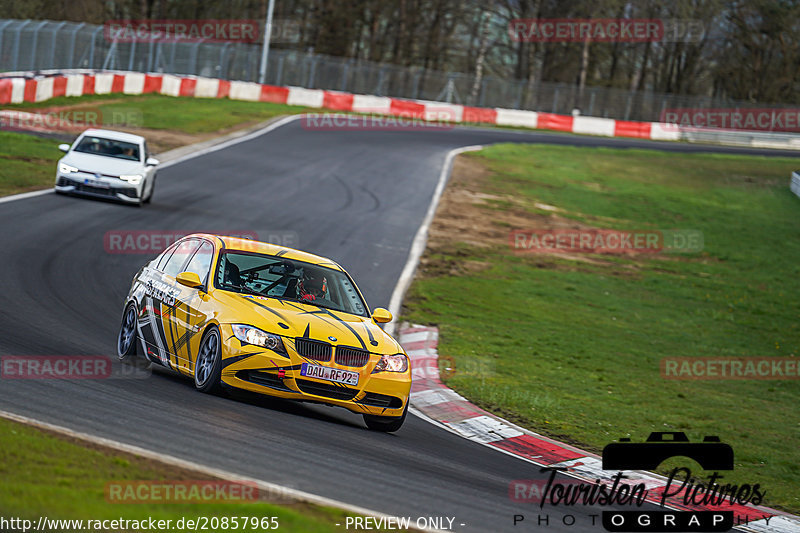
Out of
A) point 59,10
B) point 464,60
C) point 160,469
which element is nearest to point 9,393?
point 160,469

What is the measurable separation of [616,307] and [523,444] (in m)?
11.0

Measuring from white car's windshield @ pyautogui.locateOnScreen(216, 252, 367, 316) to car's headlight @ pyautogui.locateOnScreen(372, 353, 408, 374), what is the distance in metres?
0.85

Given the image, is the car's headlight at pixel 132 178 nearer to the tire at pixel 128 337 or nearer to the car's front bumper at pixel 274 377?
the tire at pixel 128 337

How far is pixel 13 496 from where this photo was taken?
16.7 ft

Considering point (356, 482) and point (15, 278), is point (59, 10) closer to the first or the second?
point (15, 278)

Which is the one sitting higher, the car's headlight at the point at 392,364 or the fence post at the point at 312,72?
the fence post at the point at 312,72

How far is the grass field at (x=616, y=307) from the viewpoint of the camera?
12146mm

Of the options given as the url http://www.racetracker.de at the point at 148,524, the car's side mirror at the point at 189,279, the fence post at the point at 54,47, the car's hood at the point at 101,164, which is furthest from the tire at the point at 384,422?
the fence post at the point at 54,47

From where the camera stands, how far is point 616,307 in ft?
67.1

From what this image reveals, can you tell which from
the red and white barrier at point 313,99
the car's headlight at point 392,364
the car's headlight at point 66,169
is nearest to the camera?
the car's headlight at point 392,364

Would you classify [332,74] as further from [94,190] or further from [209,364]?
[209,364]

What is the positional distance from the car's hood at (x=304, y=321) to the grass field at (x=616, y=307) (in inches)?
98.5

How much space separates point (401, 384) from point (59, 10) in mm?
57728

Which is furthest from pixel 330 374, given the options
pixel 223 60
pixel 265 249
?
pixel 223 60
